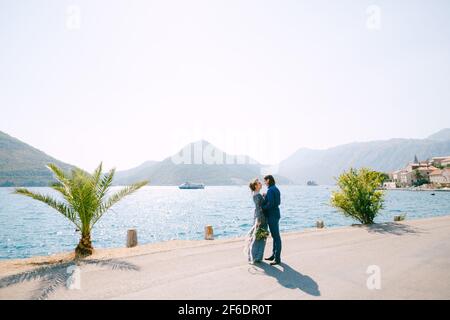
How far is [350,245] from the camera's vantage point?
938 centimetres

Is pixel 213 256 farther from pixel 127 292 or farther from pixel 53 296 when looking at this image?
pixel 53 296

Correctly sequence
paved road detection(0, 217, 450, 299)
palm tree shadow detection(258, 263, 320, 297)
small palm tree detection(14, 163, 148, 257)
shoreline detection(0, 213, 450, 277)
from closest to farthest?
1. paved road detection(0, 217, 450, 299)
2. palm tree shadow detection(258, 263, 320, 297)
3. shoreline detection(0, 213, 450, 277)
4. small palm tree detection(14, 163, 148, 257)

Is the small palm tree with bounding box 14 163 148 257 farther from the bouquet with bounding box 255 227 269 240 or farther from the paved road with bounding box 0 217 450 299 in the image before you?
the bouquet with bounding box 255 227 269 240

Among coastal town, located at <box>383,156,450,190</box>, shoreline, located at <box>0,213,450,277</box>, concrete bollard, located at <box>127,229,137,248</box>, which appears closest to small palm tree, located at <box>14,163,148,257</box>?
shoreline, located at <box>0,213,450,277</box>

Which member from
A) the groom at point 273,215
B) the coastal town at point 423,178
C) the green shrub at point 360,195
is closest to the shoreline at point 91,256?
the groom at point 273,215

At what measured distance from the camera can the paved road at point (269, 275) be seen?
5273 millimetres

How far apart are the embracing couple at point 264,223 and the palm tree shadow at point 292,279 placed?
0.36 metres

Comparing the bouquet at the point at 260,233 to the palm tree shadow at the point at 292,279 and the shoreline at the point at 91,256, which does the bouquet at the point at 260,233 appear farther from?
the shoreline at the point at 91,256

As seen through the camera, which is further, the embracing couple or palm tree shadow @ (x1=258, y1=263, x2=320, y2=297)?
the embracing couple

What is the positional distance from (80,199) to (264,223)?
243 inches

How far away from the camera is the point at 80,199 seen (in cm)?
960

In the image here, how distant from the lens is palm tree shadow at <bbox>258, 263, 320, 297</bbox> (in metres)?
5.50

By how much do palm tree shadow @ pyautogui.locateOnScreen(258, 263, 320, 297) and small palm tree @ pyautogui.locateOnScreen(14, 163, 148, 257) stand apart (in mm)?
5862
